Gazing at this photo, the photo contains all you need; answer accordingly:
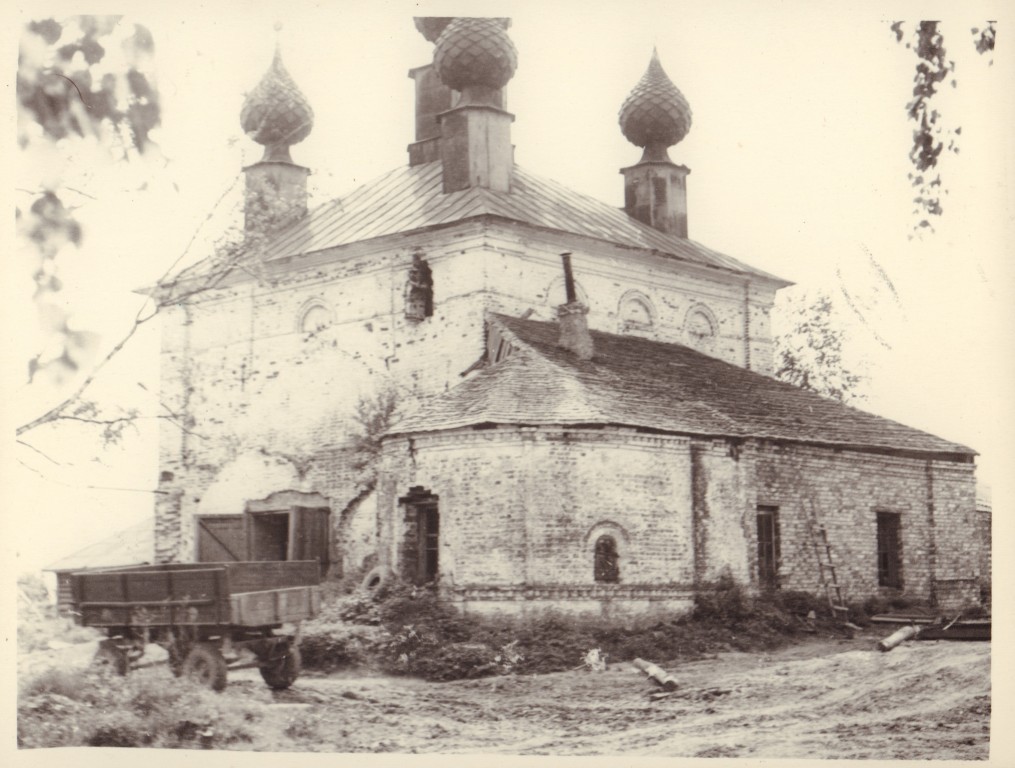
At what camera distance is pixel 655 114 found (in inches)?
622

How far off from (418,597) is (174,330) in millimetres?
3408

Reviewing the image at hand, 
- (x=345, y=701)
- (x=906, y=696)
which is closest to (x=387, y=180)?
(x=345, y=701)

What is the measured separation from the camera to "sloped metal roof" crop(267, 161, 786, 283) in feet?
54.0

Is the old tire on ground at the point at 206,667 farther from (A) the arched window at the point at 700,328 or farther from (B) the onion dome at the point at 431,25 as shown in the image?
(A) the arched window at the point at 700,328

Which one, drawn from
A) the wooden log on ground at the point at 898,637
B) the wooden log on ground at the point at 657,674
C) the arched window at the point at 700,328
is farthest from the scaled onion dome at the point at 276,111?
the wooden log on ground at the point at 898,637

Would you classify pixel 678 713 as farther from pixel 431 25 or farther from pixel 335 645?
pixel 431 25

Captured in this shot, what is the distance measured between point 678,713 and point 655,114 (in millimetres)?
6728

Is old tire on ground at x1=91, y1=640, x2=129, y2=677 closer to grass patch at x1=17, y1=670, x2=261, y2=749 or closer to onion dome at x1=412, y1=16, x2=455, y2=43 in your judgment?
grass patch at x1=17, y1=670, x2=261, y2=749

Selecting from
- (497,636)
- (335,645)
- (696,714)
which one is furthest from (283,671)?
(696,714)

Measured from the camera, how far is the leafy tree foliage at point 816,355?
14508 millimetres

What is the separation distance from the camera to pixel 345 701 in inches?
483

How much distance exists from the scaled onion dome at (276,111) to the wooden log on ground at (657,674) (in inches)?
216

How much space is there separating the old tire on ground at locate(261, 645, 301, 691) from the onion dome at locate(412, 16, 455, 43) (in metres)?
5.46

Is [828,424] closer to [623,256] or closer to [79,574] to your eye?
[623,256]
